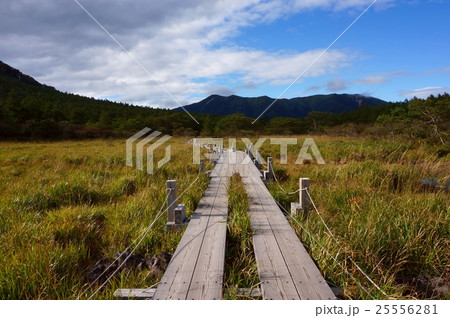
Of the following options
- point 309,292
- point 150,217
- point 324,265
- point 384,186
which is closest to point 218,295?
point 309,292

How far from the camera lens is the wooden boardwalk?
260 centimetres

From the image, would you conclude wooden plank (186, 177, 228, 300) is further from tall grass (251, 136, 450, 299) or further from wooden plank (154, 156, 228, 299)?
tall grass (251, 136, 450, 299)

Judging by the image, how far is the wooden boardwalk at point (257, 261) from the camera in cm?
260

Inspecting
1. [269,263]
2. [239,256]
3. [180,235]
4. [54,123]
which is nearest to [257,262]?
[269,263]

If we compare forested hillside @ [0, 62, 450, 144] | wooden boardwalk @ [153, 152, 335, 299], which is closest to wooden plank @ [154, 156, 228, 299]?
wooden boardwalk @ [153, 152, 335, 299]

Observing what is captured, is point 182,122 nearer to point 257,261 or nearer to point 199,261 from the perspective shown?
point 199,261

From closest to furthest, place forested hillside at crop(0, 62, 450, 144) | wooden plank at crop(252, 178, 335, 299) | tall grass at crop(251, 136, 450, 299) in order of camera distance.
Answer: wooden plank at crop(252, 178, 335, 299), tall grass at crop(251, 136, 450, 299), forested hillside at crop(0, 62, 450, 144)

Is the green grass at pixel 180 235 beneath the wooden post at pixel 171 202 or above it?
beneath

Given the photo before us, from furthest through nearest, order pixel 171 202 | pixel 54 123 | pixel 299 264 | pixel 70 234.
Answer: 1. pixel 54 123
2. pixel 171 202
3. pixel 70 234
4. pixel 299 264

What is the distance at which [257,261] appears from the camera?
3.21 metres

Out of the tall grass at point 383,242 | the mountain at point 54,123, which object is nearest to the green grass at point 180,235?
the tall grass at point 383,242

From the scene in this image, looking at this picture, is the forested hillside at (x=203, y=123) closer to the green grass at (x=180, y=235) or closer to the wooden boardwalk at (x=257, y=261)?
the green grass at (x=180, y=235)
